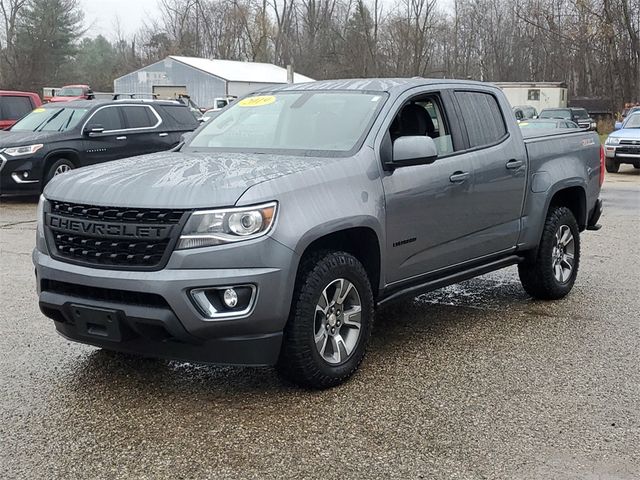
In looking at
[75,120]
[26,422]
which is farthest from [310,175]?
[75,120]

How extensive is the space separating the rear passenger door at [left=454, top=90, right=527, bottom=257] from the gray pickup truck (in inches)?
0.6

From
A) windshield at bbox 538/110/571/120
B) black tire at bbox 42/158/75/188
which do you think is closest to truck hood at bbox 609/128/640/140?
windshield at bbox 538/110/571/120

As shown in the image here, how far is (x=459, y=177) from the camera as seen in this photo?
5176 mm

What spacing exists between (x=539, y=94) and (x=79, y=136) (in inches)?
1651

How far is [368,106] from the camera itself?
4.95 m

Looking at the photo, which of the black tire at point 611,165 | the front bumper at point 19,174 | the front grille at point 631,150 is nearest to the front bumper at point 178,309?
the front bumper at point 19,174

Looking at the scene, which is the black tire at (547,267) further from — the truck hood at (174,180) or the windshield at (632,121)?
the windshield at (632,121)

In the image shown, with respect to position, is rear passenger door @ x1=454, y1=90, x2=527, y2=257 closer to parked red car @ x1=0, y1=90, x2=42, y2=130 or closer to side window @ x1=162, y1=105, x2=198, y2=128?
side window @ x1=162, y1=105, x2=198, y2=128

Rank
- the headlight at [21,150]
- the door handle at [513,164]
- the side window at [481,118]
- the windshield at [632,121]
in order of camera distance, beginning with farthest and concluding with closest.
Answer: the windshield at [632,121] → the headlight at [21,150] → the door handle at [513,164] → the side window at [481,118]

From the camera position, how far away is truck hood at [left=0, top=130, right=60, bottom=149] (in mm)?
12695

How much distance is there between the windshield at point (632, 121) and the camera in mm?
20281

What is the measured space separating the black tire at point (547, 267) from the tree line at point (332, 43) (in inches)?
2070

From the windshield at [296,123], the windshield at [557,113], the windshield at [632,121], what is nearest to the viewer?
the windshield at [296,123]

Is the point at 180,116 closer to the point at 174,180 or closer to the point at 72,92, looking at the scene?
the point at 174,180
